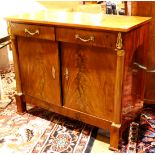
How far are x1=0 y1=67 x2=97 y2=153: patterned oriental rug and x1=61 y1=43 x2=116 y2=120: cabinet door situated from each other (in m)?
0.19

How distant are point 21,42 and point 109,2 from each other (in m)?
1.13

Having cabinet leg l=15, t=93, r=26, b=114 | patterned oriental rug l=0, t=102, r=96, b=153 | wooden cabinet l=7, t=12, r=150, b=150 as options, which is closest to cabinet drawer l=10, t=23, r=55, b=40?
wooden cabinet l=7, t=12, r=150, b=150

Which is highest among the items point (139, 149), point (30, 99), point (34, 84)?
point (34, 84)

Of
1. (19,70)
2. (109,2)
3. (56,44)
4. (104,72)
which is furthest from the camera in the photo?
(109,2)

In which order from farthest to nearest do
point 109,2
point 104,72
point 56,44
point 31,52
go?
point 109,2, point 31,52, point 56,44, point 104,72

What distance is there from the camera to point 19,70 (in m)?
1.81

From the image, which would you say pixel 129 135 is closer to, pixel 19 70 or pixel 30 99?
pixel 30 99

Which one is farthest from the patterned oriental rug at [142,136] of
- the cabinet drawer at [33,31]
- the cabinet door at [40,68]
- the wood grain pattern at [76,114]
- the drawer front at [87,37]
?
the cabinet drawer at [33,31]

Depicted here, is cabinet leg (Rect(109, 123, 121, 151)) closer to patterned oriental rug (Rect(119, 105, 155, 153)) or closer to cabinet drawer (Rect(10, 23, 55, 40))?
patterned oriental rug (Rect(119, 105, 155, 153))

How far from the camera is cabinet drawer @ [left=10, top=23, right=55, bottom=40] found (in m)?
1.51

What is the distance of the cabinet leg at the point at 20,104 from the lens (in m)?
1.87

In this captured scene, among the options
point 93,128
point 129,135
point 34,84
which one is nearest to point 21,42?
point 34,84

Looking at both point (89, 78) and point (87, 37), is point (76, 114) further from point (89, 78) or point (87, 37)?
point (87, 37)

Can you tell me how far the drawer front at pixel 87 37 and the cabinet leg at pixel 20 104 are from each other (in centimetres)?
63
